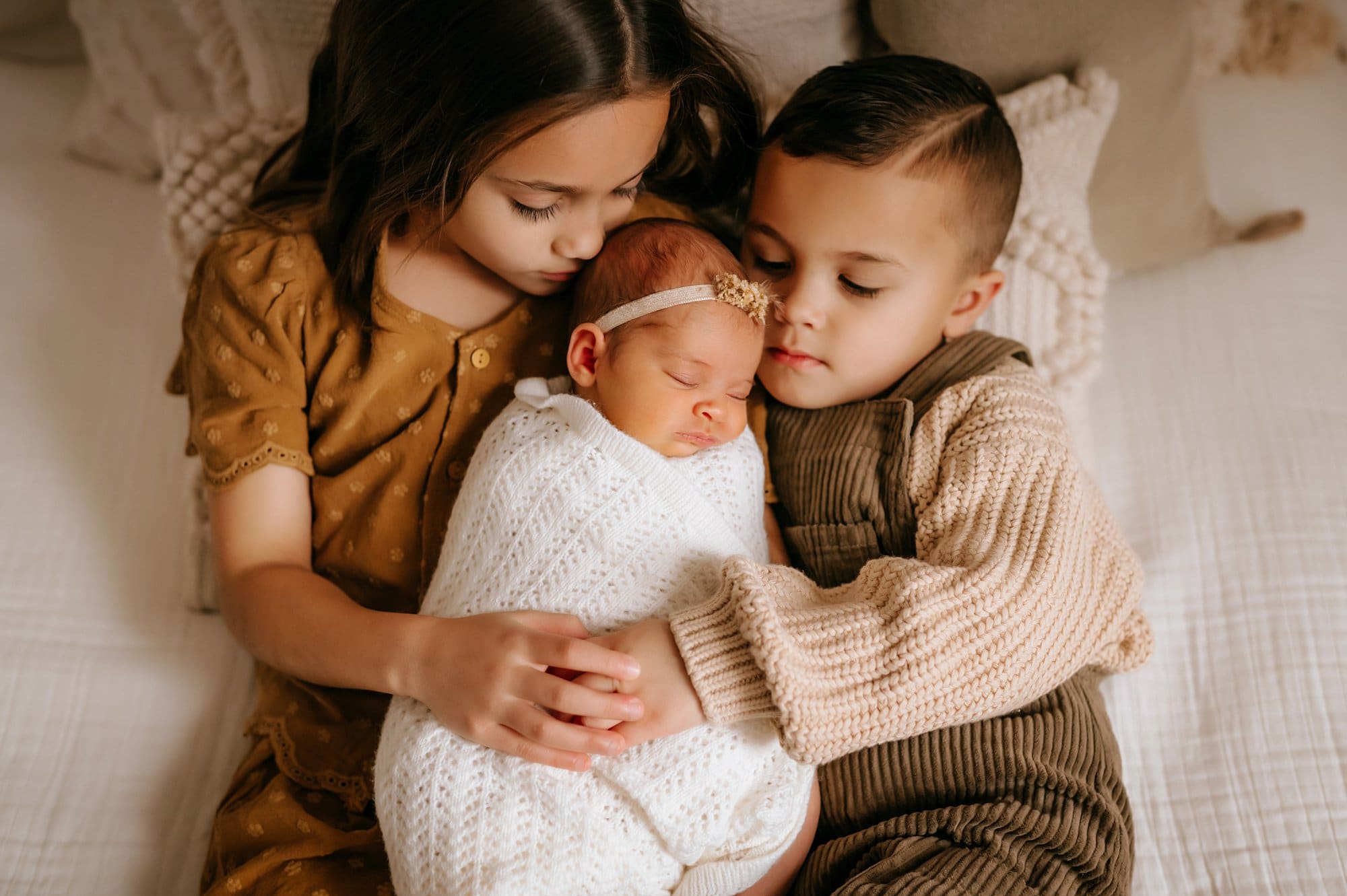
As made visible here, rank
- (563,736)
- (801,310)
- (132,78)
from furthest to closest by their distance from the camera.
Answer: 1. (132,78)
2. (801,310)
3. (563,736)

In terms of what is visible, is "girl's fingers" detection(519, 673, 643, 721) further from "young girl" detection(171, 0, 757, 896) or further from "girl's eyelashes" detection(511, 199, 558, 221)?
"girl's eyelashes" detection(511, 199, 558, 221)

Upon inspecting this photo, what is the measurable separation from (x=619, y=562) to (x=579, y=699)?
0.15 metres

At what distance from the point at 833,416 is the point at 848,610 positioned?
1.08 ft

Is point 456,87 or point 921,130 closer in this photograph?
point 456,87

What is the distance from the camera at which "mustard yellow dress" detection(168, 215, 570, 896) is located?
1117 millimetres

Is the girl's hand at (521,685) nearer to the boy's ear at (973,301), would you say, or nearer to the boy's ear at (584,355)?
the boy's ear at (584,355)

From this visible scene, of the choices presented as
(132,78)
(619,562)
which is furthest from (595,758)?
(132,78)

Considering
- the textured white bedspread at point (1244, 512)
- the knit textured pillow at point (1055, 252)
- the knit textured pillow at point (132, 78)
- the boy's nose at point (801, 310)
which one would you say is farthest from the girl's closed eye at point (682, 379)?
the knit textured pillow at point (132, 78)

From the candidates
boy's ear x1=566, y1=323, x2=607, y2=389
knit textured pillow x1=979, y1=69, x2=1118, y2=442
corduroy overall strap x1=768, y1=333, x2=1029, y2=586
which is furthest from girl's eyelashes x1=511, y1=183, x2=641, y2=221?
knit textured pillow x1=979, y1=69, x2=1118, y2=442

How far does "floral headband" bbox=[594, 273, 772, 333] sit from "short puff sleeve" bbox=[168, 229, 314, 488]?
380mm

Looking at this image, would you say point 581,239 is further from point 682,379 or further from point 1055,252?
point 1055,252

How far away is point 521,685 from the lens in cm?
91

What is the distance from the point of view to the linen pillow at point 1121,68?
1.34m

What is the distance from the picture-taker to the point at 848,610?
0.94m
